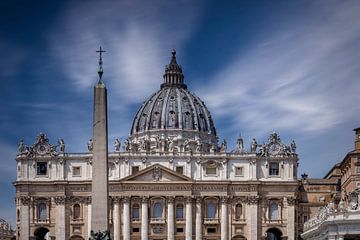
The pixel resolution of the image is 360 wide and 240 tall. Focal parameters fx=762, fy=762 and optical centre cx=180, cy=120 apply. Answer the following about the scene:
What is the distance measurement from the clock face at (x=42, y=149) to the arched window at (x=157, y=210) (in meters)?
13.7

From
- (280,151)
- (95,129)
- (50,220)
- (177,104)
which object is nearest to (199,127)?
(177,104)

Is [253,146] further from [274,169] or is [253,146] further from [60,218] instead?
[60,218]

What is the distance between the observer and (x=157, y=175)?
82625 millimetres

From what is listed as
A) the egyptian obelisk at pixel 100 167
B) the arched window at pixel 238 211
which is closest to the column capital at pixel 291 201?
the arched window at pixel 238 211

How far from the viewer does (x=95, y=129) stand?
30.2m

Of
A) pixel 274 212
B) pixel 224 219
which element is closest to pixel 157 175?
pixel 224 219

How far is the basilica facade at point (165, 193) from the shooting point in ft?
271

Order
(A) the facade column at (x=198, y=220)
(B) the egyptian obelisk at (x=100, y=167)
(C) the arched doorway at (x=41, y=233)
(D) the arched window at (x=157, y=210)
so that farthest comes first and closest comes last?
1. (C) the arched doorway at (x=41, y=233)
2. (D) the arched window at (x=157, y=210)
3. (A) the facade column at (x=198, y=220)
4. (B) the egyptian obelisk at (x=100, y=167)

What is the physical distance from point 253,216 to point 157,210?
1047 cm

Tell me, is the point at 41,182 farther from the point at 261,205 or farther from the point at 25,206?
the point at 261,205

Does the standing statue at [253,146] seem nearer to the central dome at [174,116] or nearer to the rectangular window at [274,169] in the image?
the rectangular window at [274,169]

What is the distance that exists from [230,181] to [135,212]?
35.8 feet

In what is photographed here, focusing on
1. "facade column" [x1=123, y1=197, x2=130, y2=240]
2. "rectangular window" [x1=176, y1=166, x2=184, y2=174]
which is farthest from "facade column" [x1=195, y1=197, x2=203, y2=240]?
"facade column" [x1=123, y1=197, x2=130, y2=240]

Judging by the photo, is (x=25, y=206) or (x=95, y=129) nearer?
(x=95, y=129)
